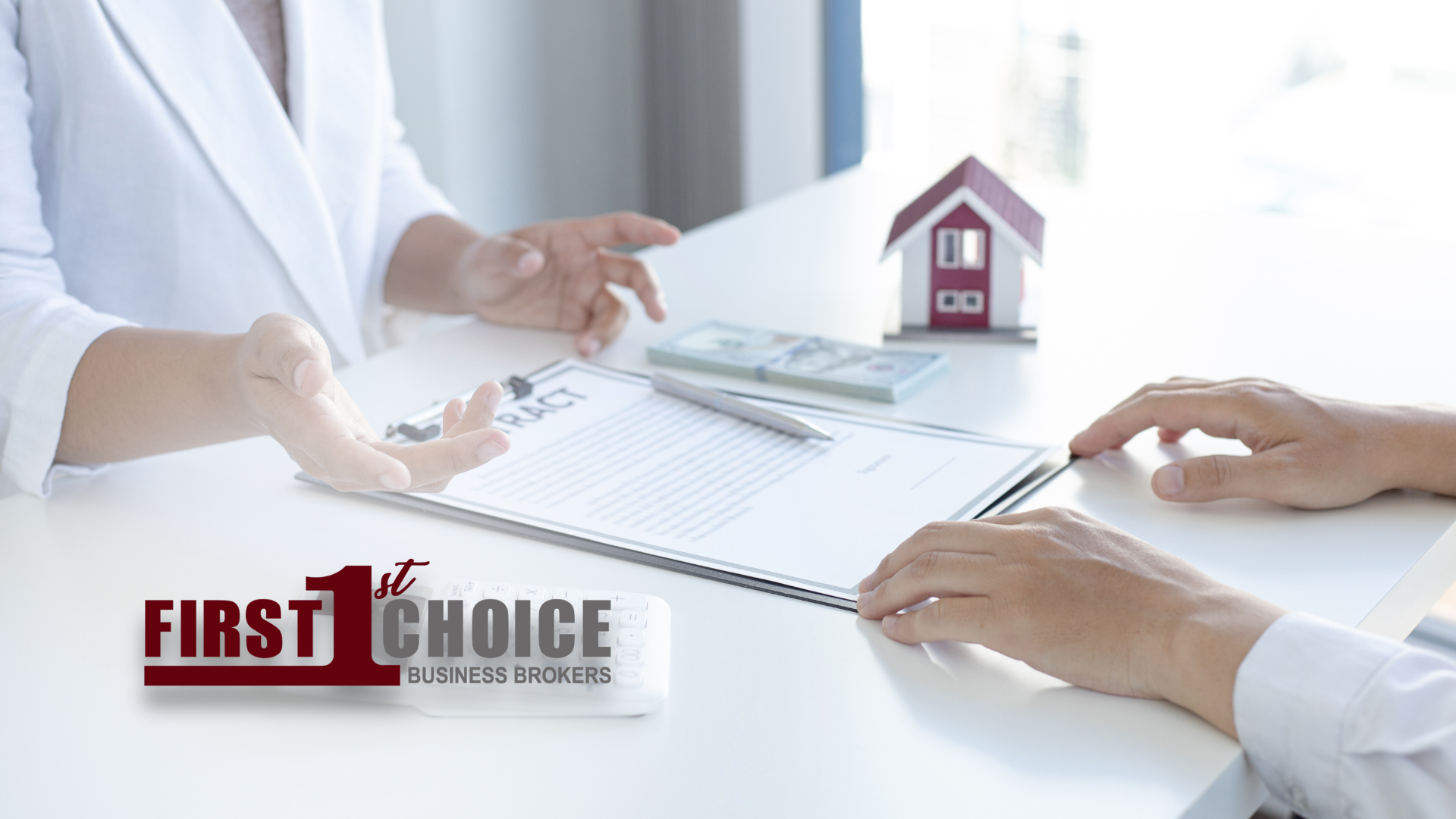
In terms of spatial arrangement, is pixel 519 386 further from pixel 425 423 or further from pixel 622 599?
pixel 622 599

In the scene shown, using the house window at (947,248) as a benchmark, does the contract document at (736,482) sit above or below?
below

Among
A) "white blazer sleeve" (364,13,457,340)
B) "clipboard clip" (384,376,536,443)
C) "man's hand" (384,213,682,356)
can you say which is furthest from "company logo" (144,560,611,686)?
"white blazer sleeve" (364,13,457,340)

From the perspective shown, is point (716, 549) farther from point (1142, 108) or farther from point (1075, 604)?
point (1142, 108)

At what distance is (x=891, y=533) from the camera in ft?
2.50

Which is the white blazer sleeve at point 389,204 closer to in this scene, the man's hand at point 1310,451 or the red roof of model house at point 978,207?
the red roof of model house at point 978,207

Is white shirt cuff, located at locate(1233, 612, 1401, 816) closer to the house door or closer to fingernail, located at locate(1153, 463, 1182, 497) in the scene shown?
fingernail, located at locate(1153, 463, 1182, 497)

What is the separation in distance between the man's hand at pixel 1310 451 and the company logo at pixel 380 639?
1.36 ft

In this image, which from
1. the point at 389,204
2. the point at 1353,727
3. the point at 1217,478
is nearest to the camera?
the point at 1353,727

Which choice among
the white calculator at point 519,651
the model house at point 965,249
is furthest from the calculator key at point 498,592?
the model house at point 965,249

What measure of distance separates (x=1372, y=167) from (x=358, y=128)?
235 centimetres

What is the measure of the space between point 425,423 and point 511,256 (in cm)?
29

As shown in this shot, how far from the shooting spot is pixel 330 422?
26.6 inches

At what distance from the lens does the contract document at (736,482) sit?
2.47 feet

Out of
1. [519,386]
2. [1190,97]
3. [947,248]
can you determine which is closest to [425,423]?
[519,386]
